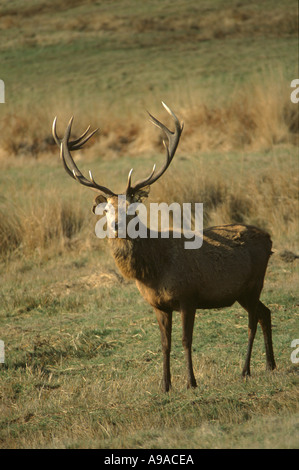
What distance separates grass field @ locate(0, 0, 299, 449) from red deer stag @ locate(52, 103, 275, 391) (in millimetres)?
624

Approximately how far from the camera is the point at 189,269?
7309 mm

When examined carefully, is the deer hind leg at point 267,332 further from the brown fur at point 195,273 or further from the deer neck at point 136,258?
the deer neck at point 136,258

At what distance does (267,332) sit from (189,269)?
1310 millimetres

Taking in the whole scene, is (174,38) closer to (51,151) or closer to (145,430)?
(51,151)

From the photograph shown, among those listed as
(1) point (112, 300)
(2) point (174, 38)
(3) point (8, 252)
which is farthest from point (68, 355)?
(2) point (174, 38)

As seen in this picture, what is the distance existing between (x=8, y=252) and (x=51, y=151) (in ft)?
29.3

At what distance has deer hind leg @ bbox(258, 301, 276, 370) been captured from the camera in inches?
308

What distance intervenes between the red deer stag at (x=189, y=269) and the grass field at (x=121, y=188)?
0.62 meters

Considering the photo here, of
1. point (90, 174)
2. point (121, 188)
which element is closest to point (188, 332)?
point (90, 174)

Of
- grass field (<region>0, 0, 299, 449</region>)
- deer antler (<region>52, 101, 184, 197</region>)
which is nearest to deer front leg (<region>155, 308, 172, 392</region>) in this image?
grass field (<region>0, 0, 299, 449</region>)

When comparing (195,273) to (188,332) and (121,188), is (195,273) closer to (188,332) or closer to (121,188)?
(188,332)

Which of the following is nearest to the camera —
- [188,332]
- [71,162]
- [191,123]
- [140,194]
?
[188,332]
